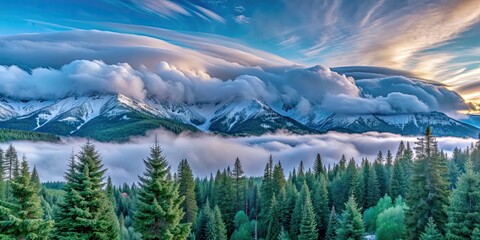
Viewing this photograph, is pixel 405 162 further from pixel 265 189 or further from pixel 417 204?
pixel 417 204

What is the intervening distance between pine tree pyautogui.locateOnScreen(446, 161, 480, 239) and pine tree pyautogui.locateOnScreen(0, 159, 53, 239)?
35.2 metres

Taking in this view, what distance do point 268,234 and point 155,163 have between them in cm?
6763

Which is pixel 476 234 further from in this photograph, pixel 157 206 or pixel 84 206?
pixel 84 206

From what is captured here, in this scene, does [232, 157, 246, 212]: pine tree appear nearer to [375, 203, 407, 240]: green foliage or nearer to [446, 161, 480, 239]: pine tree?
[375, 203, 407, 240]: green foliage

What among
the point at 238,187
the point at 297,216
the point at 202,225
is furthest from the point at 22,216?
the point at 238,187

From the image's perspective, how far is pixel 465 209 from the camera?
37.9m

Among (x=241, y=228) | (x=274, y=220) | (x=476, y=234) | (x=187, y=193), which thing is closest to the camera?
(x=476, y=234)

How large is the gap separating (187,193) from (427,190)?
199ft

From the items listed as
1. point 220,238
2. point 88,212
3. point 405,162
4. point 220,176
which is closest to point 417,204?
point 88,212

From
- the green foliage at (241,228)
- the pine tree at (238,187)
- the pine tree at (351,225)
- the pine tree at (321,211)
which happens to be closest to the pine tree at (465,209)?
the pine tree at (351,225)

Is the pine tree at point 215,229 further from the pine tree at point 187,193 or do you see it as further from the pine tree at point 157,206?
the pine tree at point 157,206

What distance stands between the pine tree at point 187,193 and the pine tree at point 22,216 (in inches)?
2631

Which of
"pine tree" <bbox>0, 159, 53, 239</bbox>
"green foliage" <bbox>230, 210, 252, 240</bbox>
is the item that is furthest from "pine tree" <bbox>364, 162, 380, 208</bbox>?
"pine tree" <bbox>0, 159, 53, 239</bbox>

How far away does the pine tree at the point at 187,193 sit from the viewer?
91.7 m
